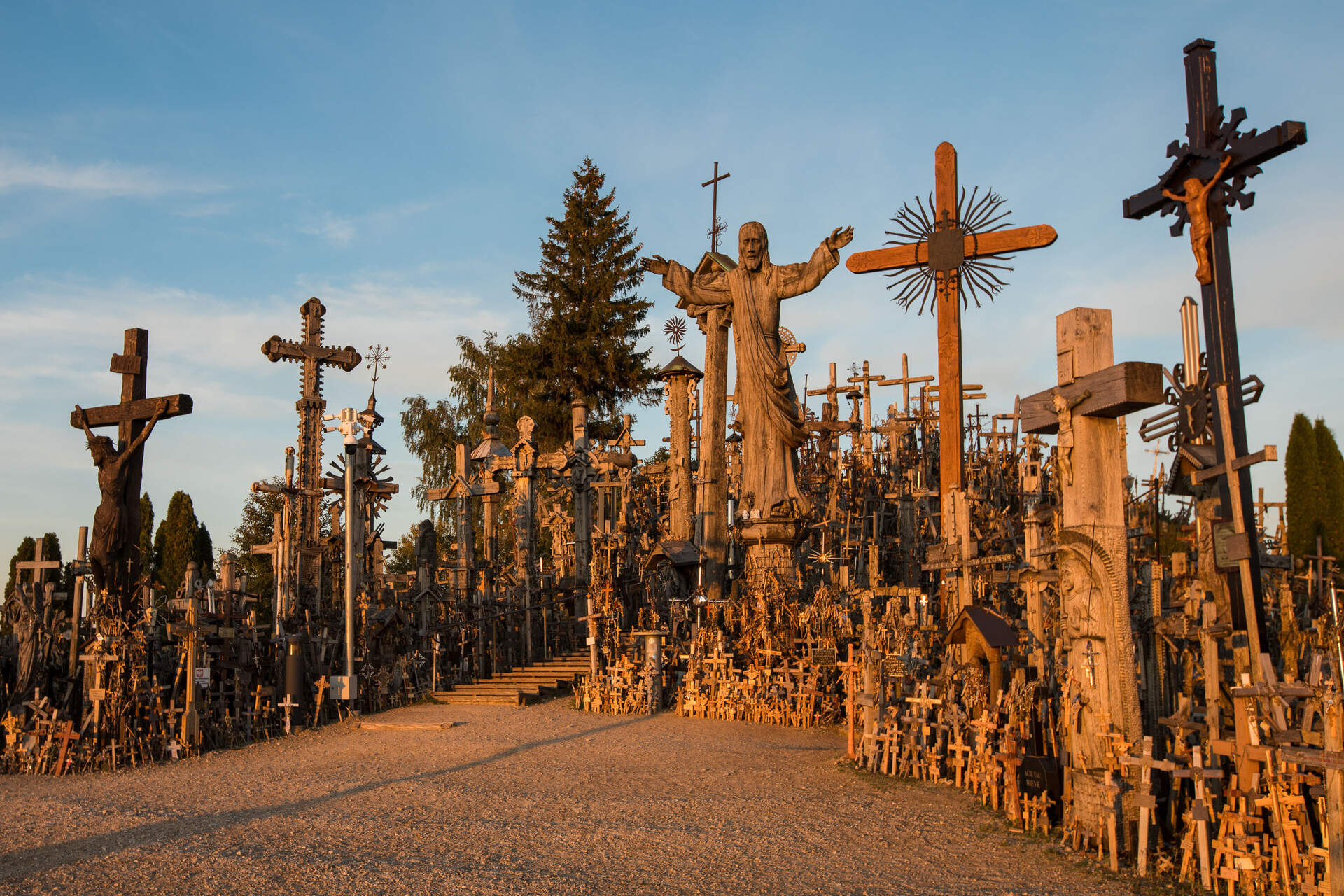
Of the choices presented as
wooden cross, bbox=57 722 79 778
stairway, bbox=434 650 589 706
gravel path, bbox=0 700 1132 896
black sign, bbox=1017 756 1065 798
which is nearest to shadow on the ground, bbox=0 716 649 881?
gravel path, bbox=0 700 1132 896

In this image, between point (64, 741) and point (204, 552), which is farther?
point (204, 552)

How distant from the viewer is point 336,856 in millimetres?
7414

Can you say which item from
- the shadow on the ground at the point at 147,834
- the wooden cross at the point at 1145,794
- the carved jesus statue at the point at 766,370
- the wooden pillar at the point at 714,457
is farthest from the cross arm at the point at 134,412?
the wooden cross at the point at 1145,794

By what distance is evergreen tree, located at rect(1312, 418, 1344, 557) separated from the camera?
21.3m

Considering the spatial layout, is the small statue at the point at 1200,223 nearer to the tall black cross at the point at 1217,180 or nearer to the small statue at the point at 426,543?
the tall black cross at the point at 1217,180

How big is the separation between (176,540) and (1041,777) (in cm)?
2860

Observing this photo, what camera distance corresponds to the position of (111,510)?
13.0 meters

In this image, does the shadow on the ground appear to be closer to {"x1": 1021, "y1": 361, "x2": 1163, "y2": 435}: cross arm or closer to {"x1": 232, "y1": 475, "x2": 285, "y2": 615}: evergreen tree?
{"x1": 1021, "y1": 361, "x2": 1163, "y2": 435}: cross arm

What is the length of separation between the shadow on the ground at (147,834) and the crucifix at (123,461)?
14.8 feet

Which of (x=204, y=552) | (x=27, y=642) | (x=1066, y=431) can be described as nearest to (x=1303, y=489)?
(x=1066, y=431)

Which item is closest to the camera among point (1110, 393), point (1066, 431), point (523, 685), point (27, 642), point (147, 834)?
point (1110, 393)

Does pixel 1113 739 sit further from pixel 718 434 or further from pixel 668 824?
pixel 718 434

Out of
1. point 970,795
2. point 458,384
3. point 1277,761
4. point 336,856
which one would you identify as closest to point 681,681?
point 970,795

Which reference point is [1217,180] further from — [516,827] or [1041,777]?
[516,827]
